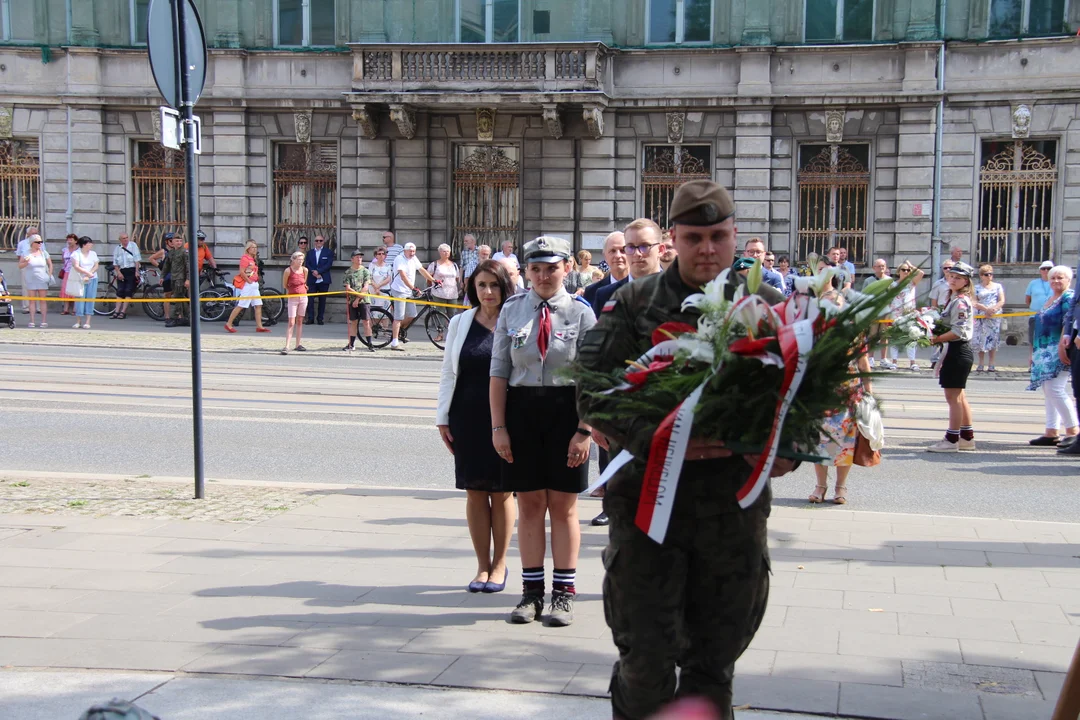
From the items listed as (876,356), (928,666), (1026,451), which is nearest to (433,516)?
(928,666)

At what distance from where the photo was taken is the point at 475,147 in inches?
1035

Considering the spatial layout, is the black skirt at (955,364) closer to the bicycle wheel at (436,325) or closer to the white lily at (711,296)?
the white lily at (711,296)

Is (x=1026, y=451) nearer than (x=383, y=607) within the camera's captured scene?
No

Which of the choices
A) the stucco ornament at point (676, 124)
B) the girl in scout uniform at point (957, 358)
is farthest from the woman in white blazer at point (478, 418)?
the stucco ornament at point (676, 124)

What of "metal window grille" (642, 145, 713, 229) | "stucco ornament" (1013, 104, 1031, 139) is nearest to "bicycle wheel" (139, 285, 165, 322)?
"metal window grille" (642, 145, 713, 229)

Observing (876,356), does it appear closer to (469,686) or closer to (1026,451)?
(469,686)

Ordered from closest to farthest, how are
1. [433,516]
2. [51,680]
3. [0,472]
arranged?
[51,680], [433,516], [0,472]

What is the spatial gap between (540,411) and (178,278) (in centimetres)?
2080

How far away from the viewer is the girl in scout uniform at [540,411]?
5.33 m

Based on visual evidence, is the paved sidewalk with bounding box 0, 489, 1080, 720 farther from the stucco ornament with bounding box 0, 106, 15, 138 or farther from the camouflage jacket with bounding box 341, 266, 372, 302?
the stucco ornament with bounding box 0, 106, 15, 138

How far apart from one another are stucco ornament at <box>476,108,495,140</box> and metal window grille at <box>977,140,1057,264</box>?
10.5 m

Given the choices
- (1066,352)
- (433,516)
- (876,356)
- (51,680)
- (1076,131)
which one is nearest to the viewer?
(876,356)

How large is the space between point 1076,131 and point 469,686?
74.4 ft

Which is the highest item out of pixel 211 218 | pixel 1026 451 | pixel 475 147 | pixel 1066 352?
pixel 475 147
